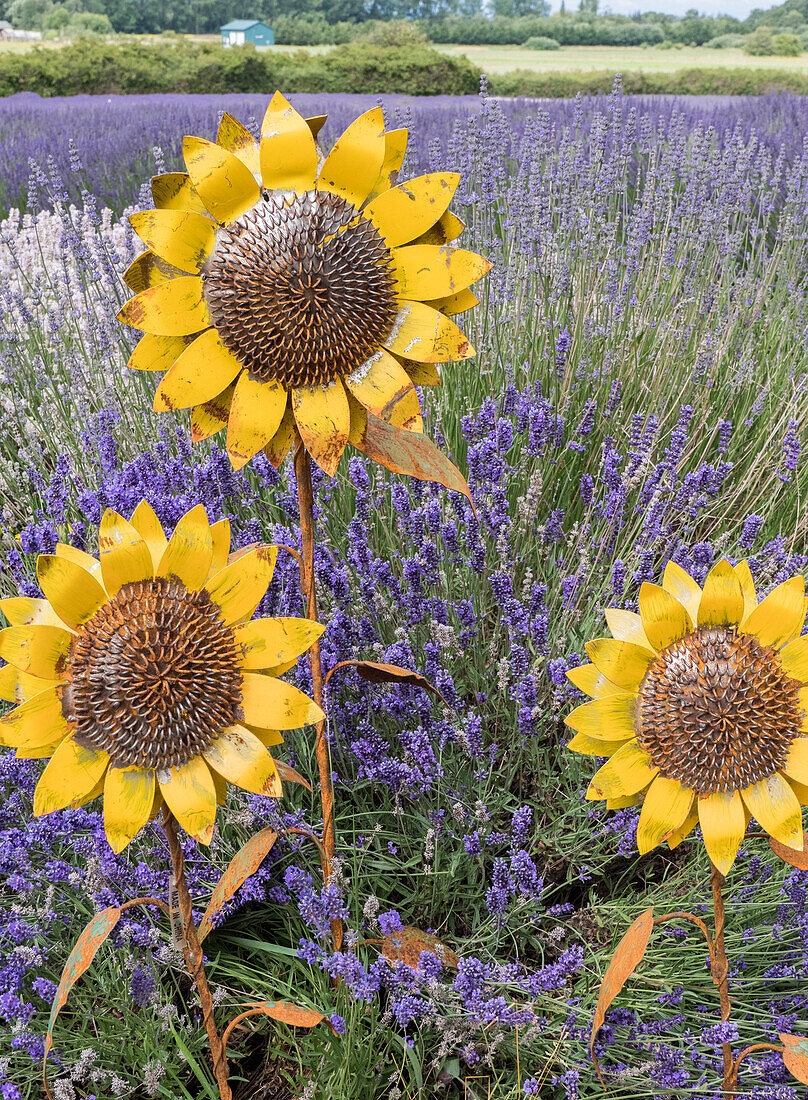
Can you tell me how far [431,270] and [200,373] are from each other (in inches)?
10.7

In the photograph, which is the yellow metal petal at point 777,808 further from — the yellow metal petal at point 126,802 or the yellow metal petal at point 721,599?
the yellow metal petal at point 126,802

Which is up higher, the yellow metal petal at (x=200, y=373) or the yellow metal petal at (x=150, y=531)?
the yellow metal petal at (x=200, y=373)

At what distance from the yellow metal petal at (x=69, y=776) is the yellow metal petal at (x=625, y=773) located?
1.80ft

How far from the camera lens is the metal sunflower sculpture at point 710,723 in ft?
2.98

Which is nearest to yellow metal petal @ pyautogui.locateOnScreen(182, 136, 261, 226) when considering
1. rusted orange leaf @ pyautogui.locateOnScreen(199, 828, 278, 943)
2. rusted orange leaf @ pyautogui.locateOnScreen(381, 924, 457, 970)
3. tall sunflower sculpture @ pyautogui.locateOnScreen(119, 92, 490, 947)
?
tall sunflower sculpture @ pyautogui.locateOnScreen(119, 92, 490, 947)

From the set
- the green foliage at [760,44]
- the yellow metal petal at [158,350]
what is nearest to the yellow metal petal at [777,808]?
the yellow metal petal at [158,350]

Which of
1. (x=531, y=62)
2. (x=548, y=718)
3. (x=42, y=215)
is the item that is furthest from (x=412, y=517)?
(x=531, y=62)

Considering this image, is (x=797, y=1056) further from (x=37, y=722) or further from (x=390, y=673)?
(x=37, y=722)

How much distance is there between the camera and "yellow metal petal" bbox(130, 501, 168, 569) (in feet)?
3.01

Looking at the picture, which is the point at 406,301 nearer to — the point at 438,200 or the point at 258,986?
the point at 438,200

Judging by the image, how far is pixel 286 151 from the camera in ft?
2.82

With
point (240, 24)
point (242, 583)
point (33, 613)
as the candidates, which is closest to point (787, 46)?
point (240, 24)

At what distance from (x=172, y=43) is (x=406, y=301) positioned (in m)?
29.1

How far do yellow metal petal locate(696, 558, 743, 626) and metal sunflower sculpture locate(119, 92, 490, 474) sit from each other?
387mm
